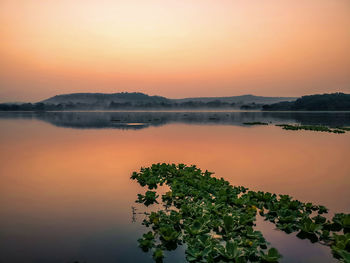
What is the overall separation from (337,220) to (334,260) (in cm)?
220

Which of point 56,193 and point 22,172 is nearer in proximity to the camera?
point 56,193

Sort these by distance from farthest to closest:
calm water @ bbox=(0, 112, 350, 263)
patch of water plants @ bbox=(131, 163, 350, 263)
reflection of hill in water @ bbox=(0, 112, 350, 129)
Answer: reflection of hill in water @ bbox=(0, 112, 350, 129) < calm water @ bbox=(0, 112, 350, 263) < patch of water plants @ bbox=(131, 163, 350, 263)

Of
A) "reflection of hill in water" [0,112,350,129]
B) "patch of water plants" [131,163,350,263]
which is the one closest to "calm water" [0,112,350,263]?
"patch of water plants" [131,163,350,263]

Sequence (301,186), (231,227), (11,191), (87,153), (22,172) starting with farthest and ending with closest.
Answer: (87,153)
(22,172)
(301,186)
(11,191)
(231,227)

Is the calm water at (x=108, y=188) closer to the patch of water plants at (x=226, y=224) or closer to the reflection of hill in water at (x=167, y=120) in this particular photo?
the patch of water plants at (x=226, y=224)

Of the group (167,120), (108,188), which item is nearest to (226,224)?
(108,188)

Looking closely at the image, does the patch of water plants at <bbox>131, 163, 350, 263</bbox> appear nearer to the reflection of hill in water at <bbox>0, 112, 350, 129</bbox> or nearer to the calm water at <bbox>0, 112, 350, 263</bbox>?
the calm water at <bbox>0, 112, 350, 263</bbox>

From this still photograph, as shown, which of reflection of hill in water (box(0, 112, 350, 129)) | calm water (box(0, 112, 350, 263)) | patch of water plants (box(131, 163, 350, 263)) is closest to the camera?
patch of water plants (box(131, 163, 350, 263))

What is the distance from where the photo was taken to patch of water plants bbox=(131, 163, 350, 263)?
6.45 meters

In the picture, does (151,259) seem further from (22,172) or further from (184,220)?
(22,172)

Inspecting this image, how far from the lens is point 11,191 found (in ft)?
39.4

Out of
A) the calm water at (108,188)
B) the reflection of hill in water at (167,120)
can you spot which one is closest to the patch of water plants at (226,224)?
the calm water at (108,188)

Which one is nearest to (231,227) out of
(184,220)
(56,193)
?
(184,220)

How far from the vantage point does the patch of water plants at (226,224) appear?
21.2 feet
